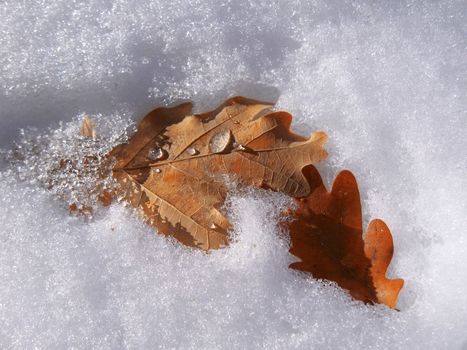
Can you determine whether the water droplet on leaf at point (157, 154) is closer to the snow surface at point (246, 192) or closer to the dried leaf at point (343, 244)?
the snow surface at point (246, 192)

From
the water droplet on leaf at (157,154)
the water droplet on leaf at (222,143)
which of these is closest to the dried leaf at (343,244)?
the water droplet on leaf at (222,143)

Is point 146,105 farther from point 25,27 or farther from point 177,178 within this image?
point 25,27

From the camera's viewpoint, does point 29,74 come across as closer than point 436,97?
Yes

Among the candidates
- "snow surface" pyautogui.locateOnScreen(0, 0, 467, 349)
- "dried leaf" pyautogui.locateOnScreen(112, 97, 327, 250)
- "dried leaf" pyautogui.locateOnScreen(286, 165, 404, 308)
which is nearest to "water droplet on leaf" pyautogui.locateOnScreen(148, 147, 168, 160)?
"dried leaf" pyautogui.locateOnScreen(112, 97, 327, 250)

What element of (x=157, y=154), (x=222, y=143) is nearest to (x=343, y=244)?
(x=222, y=143)

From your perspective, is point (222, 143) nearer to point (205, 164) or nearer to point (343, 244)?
point (205, 164)

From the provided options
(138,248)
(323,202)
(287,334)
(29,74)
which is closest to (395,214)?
(323,202)

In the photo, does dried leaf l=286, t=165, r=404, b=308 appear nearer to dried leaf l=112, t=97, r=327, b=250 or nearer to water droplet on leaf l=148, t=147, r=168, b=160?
dried leaf l=112, t=97, r=327, b=250
